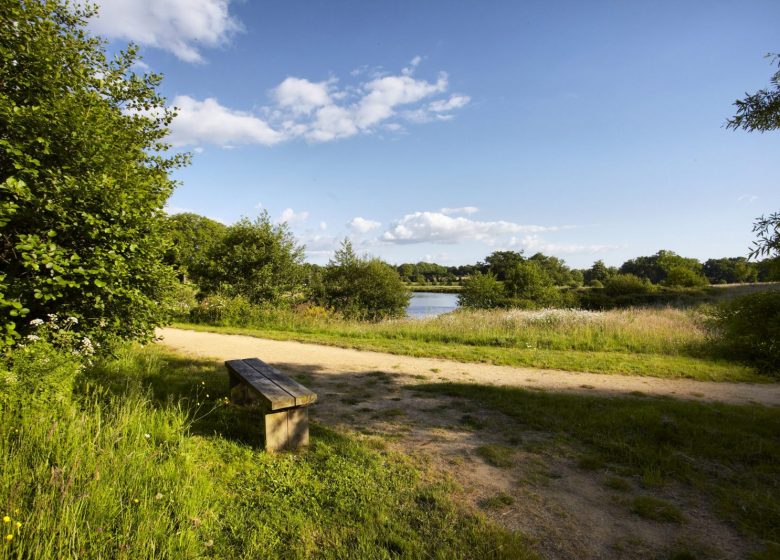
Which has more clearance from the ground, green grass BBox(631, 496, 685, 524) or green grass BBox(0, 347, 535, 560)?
green grass BBox(0, 347, 535, 560)

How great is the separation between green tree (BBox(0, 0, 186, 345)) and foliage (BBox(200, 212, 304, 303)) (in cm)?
1226

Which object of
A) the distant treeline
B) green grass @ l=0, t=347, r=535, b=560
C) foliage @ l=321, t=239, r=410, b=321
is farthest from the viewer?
the distant treeline

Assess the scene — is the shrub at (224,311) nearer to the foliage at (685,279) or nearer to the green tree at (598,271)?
the foliage at (685,279)

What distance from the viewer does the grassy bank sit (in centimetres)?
858

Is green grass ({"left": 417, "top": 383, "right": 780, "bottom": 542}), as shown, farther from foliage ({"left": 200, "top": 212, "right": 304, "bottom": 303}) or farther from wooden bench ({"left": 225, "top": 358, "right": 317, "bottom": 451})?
foliage ({"left": 200, "top": 212, "right": 304, "bottom": 303})

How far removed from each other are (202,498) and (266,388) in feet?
4.41

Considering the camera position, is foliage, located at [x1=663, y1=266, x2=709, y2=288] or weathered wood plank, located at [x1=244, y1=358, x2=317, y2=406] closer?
weathered wood plank, located at [x1=244, y1=358, x2=317, y2=406]

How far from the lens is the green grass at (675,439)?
3.34m

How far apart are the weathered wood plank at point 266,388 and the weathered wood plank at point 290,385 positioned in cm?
5

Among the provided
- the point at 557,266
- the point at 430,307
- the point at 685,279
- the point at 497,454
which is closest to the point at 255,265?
the point at 497,454

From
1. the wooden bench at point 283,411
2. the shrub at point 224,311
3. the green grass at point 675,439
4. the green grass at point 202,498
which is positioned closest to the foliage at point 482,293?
the shrub at point 224,311

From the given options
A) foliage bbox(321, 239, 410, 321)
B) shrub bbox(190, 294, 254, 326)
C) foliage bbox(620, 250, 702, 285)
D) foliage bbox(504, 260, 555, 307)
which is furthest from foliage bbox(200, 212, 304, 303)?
foliage bbox(620, 250, 702, 285)

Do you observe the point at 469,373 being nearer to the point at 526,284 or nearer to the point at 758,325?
the point at 758,325

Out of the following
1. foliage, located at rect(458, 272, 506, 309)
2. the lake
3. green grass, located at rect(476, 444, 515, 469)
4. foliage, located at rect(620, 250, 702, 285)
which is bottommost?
the lake
